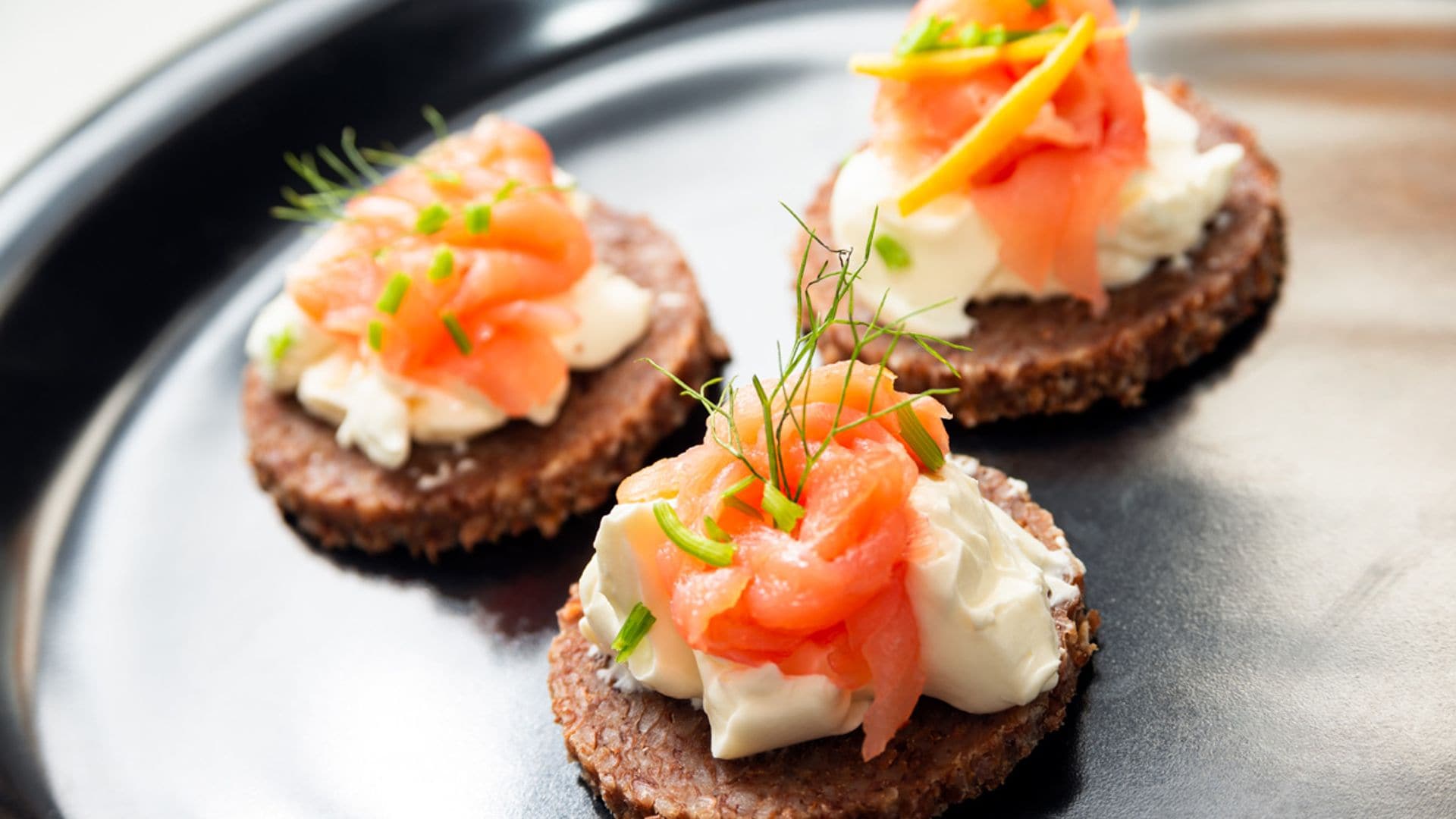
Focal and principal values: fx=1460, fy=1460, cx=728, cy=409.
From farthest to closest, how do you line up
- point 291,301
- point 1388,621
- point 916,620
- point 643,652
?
1. point 291,301
2. point 1388,621
3. point 643,652
4. point 916,620

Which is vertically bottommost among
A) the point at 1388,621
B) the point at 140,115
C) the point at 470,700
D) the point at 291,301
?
the point at 1388,621

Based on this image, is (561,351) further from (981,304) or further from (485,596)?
(981,304)

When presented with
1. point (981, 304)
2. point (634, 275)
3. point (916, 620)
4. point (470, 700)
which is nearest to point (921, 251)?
point (981, 304)

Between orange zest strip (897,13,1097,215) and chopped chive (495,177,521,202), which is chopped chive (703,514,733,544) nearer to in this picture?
orange zest strip (897,13,1097,215)

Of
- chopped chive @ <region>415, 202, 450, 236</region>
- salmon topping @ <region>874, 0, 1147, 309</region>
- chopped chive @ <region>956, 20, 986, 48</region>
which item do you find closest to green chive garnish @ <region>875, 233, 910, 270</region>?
salmon topping @ <region>874, 0, 1147, 309</region>

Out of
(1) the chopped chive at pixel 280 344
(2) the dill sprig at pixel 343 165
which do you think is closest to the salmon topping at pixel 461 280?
(1) the chopped chive at pixel 280 344

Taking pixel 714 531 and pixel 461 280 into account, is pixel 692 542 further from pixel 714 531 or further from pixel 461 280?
pixel 461 280
